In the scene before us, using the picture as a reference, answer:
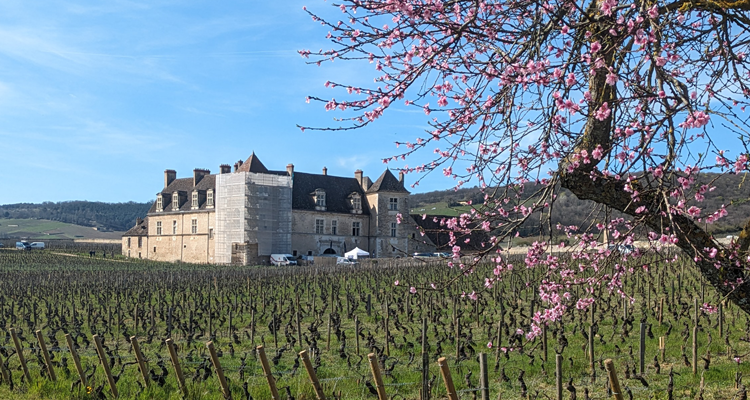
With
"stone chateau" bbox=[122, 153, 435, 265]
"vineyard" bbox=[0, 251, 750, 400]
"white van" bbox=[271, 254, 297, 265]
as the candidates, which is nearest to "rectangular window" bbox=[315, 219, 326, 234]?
"stone chateau" bbox=[122, 153, 435, 265]

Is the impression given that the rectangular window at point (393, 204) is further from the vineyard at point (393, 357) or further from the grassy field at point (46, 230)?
the grassy field at point (46, 230)

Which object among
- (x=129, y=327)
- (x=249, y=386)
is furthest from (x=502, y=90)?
(x=129, y=327)

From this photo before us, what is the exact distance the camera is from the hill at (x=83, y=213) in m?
137

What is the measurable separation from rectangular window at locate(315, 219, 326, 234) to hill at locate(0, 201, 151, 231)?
95.3 metres

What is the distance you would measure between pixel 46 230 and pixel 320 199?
9010 cm

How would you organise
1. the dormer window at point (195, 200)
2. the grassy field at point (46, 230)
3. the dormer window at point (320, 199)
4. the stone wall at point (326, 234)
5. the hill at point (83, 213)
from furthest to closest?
1. the hill at point (83, 213)
2. the grassy field at point (46, 230)
3. the dormer window at point (195, 200)
4. the dormer window at point (320, 199)
5. the stone wall at point (326, 234)

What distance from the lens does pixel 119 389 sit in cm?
866

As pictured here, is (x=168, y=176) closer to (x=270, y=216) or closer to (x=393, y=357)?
(x=270, y=216)

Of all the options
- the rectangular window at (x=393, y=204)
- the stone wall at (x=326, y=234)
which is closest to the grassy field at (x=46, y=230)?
the stone wall at (x=326, y=234)

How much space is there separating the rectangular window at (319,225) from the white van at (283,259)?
4.06m

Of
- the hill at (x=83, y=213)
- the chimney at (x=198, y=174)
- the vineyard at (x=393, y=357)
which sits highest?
the hill at (x=83, y=213)

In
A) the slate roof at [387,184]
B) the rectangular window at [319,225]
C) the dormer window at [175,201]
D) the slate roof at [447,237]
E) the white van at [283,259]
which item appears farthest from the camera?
the dormer window at [175,201]

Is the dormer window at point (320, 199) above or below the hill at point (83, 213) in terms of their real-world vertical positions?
below

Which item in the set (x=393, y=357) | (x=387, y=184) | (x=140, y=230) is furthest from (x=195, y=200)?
(x=393, y=357)
